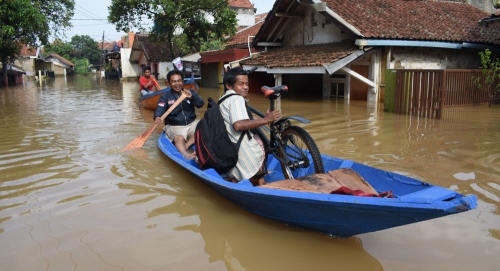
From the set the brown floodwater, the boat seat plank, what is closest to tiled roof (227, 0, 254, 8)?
the brown floodwater

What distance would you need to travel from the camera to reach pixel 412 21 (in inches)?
519

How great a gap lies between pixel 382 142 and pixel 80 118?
827 centimetres

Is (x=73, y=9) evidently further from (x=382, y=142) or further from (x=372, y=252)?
(x=372, y=252)

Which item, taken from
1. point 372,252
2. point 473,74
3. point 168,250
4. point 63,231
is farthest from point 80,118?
point 473,74

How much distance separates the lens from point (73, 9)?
28.1 metres

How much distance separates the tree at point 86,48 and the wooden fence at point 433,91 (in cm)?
7865

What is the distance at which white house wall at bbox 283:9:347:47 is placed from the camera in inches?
565

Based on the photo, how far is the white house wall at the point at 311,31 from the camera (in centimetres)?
1435

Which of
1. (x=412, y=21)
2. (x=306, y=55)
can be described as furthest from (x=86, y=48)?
(x=412, y=21)

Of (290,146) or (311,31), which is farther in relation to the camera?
(311,31)

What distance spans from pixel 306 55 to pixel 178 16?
13.8 m

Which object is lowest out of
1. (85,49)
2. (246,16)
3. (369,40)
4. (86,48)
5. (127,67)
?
(369,40)

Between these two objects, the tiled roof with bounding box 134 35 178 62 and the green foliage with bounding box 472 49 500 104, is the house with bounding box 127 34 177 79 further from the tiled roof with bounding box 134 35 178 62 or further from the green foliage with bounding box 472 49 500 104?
the green foliage with bounding box 472 49 500 104

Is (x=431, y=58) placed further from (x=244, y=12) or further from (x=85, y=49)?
(x=85, y=49)
